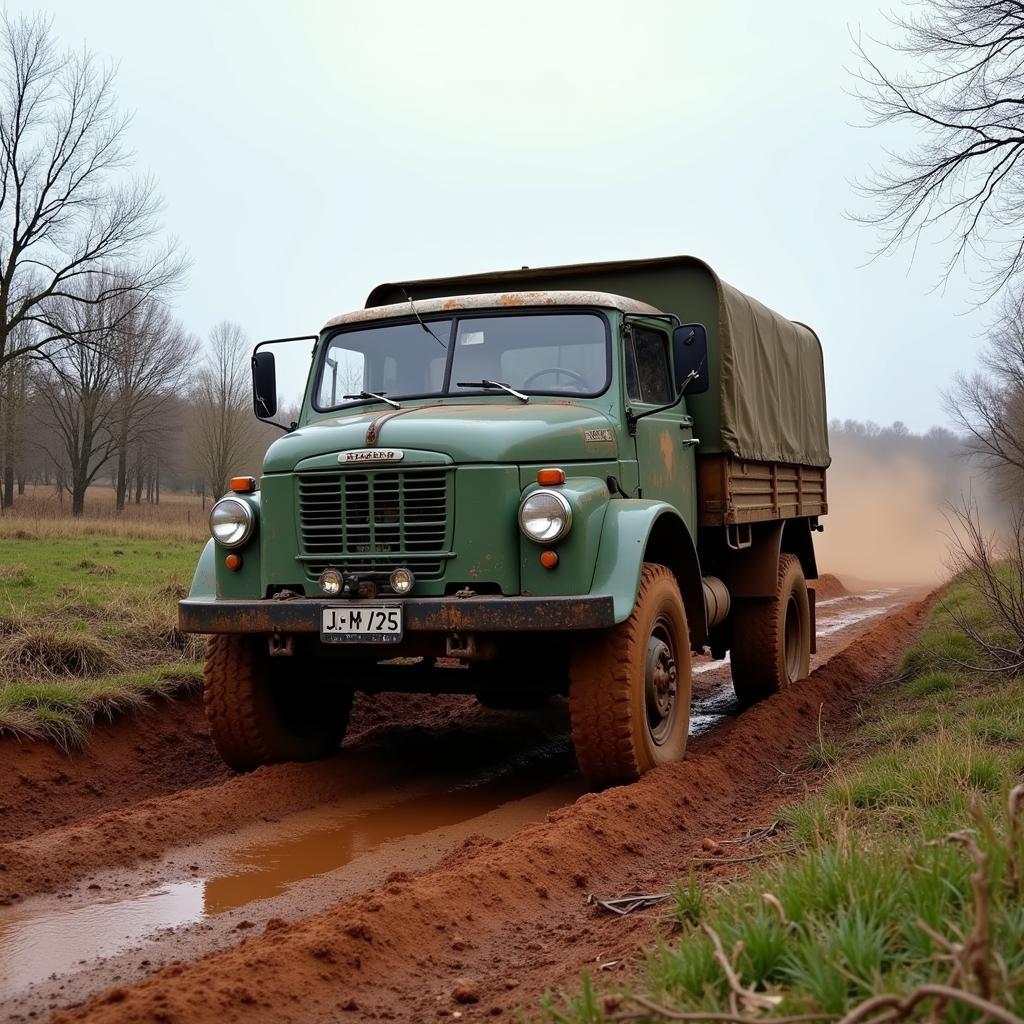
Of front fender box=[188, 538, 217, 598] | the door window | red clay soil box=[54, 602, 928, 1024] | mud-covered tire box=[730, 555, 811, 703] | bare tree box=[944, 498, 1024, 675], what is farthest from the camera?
mud-covered tire box=[730, 555, 811, 703]

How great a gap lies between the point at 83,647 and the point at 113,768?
155 centimetres

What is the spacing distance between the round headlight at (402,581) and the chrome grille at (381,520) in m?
0.07

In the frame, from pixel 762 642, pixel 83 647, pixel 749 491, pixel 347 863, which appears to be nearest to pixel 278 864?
pixel 347 863

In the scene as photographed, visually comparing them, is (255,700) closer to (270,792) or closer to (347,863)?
(270,792)

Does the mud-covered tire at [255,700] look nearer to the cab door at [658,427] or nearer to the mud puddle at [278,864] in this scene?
the mud puddle at [278,864]

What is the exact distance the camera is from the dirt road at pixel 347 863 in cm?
339

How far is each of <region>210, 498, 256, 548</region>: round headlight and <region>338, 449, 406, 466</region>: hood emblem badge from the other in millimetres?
714

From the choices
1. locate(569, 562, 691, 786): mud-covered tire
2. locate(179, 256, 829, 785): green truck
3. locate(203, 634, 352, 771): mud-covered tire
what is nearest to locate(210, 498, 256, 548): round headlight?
locate(179, 256, 829, 785): green truck

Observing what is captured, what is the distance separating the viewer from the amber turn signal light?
5.69 meters

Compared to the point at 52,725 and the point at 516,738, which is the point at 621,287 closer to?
the point at 516,738

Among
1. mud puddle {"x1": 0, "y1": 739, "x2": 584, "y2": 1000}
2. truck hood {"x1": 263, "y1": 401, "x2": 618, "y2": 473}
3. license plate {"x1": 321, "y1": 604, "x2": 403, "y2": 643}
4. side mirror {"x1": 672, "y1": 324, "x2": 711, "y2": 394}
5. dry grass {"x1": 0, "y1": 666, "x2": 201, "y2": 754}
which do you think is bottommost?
mud puddle {"x1": 0, "y1": 739, "x2": 584, "y2": 1000}

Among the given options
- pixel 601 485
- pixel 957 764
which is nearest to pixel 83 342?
pixel 601 485

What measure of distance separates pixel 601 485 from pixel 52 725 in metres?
3.53

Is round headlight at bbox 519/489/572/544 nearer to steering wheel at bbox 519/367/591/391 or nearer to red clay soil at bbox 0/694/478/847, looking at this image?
steering wheel at bbox 519/367/591/391
